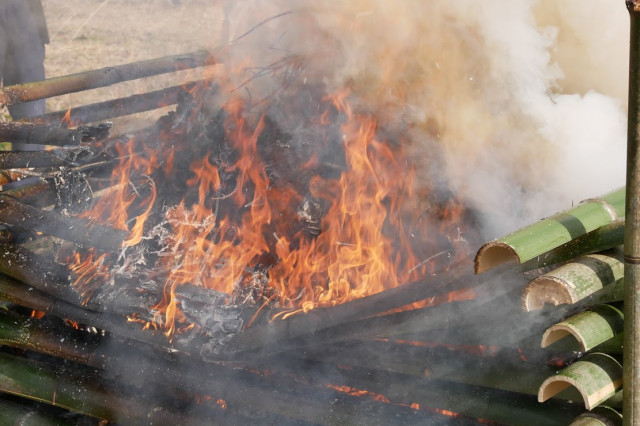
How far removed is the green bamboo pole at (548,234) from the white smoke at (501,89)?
113cm

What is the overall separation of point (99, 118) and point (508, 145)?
14.0ft

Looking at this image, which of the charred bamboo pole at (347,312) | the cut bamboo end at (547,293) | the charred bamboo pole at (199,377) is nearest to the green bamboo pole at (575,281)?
the cut bamboo end at (547,293)

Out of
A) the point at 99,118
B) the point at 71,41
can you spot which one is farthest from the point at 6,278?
the point at 71,41

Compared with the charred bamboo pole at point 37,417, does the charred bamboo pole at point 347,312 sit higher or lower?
higher

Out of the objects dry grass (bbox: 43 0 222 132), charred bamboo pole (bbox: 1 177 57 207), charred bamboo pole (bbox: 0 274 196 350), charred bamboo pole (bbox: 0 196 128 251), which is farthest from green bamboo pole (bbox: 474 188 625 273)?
dry grass (bbox: 43 0 222 132)

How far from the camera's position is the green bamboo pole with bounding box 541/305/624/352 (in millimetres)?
2754

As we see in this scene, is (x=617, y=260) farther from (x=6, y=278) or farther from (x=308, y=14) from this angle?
(x=6, y=278)

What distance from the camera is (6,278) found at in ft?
16.0

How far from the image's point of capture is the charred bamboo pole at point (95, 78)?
20.5 ft

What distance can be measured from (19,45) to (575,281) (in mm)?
7691

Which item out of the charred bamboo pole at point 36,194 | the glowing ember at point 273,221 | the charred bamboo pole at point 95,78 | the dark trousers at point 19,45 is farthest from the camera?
the dark trousers at point 19,45

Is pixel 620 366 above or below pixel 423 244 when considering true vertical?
below

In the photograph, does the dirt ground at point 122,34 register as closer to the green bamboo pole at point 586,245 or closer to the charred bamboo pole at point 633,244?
the green bamboo pole at point 586,245

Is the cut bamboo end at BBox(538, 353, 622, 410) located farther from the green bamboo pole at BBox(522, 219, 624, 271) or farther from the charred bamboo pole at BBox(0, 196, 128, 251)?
the charred bamboo pole at BBox(0, 196, 128, 251)
